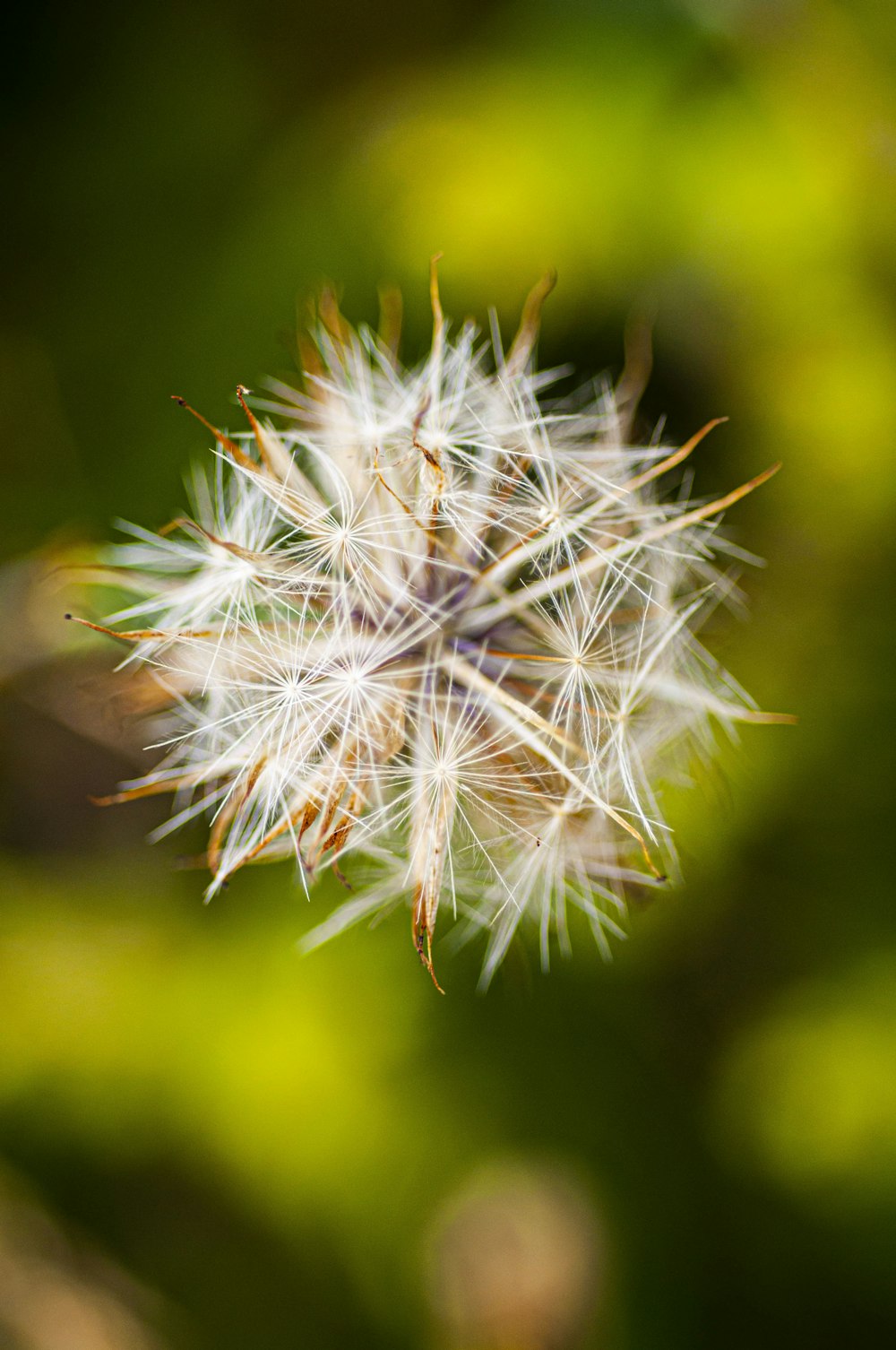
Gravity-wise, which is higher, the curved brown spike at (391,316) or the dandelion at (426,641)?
the curved brown spike at (391,316)

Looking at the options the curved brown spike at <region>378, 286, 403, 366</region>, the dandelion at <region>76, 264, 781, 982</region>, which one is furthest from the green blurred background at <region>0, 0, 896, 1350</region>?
the dandelion at <region>76, 264, 781, 982</region>

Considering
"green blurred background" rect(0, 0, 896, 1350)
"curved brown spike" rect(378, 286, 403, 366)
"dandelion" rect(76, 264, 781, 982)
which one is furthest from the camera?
"green blurred background" rect(0, 0, 896, 1350)

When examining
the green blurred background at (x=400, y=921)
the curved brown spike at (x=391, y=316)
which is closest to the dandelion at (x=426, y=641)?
the curved brown spike at (x=391, y=316)

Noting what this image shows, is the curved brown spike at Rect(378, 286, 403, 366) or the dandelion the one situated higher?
the curved brown spike at Rect(378, 286, 403, 366)

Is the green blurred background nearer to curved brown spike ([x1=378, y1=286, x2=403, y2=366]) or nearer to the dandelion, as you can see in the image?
curved brown spike ([x1=378, y1=286, x2=403, y2=366])

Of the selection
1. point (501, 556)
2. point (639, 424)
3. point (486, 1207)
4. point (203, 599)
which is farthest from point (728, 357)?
point (486, 1207)

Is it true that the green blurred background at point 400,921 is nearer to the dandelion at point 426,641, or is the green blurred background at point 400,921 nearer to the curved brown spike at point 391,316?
the curved brown spike at point 391,316
